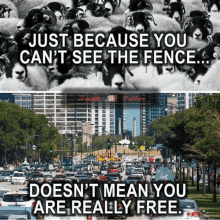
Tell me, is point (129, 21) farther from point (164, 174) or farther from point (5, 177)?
point (5, 177)

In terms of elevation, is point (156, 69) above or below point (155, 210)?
above

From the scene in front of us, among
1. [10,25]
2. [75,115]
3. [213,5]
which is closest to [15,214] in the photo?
[10,25]

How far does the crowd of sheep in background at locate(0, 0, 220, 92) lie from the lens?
4847 centimetres

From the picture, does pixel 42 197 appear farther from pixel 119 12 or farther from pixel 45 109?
pixel 45 109

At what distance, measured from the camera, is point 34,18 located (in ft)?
159

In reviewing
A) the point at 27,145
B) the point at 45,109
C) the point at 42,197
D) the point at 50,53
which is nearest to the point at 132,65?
the point at 50,53

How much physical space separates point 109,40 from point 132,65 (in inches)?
131

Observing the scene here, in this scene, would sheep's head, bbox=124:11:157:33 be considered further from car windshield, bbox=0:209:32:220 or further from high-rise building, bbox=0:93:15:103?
high-rise building, bbox=0:93:15:103

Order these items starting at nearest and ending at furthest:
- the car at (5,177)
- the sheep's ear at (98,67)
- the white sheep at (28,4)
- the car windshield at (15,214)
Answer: the car windshield at (15,214) < the white sheep at (28,4) < the sheep's ear at (98,67) < the car at (5,177)

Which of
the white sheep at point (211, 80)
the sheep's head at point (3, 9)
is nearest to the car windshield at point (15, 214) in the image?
the sheep's head at point (3, 9)

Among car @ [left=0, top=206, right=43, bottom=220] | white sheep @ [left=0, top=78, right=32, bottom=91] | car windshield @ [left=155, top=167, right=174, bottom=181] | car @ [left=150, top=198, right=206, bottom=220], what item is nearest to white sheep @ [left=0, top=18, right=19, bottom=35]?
white sheep @ [left=0, top=78, right=32, bottom=91]

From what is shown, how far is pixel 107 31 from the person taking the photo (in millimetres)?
48469

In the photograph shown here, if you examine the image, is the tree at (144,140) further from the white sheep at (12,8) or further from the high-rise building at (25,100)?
the white sheep at (12,8)

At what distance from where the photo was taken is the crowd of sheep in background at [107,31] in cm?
4847
